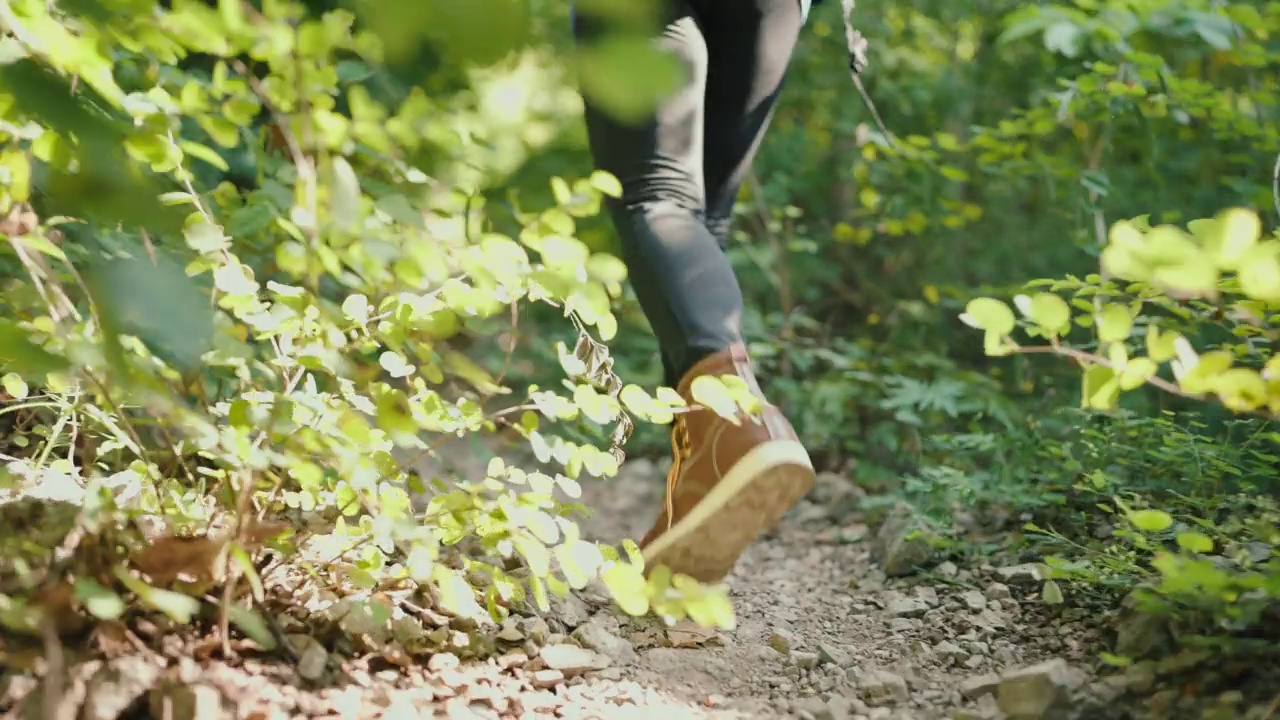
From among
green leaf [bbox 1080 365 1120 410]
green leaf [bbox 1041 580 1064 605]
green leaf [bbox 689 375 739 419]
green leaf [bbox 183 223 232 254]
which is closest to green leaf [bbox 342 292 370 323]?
green leaf [bbox 183 223 232 254]

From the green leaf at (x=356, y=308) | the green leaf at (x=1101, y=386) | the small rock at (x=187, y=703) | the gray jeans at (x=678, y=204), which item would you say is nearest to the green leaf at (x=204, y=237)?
the green leaf at (x=356, y=308)

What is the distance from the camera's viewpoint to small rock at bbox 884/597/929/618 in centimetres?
137

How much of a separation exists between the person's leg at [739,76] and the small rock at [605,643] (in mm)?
732

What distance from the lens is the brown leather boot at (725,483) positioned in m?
1.12

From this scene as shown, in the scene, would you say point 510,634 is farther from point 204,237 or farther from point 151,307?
point 151,307

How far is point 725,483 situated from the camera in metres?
1.13

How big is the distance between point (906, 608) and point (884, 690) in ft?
1.12

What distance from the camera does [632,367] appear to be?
282cm

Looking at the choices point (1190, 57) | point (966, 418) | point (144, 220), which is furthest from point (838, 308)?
point (144, 220)

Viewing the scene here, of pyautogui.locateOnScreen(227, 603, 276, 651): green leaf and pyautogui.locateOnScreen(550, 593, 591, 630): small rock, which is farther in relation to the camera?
pyautogui.locateOnScreen(550, 593, 591, 630): small rock

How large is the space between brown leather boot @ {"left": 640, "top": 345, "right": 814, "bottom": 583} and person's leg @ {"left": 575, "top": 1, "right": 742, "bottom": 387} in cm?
6

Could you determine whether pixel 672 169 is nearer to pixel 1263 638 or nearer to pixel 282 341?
pixel 282 341

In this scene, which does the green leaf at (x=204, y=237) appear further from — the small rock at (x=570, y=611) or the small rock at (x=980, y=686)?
the small rock at (x=980, y=686)

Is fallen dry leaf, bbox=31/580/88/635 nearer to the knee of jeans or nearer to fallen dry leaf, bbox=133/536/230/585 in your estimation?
fallen dry leaf, bbox=133/536/230/585
